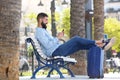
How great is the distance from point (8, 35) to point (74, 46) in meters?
3.87

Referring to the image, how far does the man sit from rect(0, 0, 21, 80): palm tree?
3619mm

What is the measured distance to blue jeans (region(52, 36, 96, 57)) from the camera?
9.55 metres

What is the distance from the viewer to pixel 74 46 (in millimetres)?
9766

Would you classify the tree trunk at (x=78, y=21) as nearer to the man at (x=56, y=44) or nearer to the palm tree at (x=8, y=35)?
the man at (x=56, y=44)

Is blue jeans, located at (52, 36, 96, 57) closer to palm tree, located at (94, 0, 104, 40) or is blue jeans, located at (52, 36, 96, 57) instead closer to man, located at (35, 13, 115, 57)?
man, located at (35, 13, 115, 57)

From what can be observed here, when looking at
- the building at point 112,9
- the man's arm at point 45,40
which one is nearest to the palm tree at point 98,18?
the man's arm at point 45,40

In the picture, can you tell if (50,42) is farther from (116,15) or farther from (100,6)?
(116,15)

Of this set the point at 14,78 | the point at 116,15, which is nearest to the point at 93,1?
the point at 14,78

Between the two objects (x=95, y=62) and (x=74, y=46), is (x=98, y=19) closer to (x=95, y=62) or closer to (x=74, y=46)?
(x=95, y=62)

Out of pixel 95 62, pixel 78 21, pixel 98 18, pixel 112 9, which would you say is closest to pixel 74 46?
pixel 95 62

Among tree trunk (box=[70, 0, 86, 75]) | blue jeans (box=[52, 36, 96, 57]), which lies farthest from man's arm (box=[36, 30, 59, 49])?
tree trunk (box=[70, 0, 86, 75])

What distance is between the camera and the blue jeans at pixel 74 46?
9.55 m

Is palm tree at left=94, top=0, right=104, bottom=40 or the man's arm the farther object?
palm tree at left=94, top=0, right=104, bottom=40

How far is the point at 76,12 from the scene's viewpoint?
13477mm
